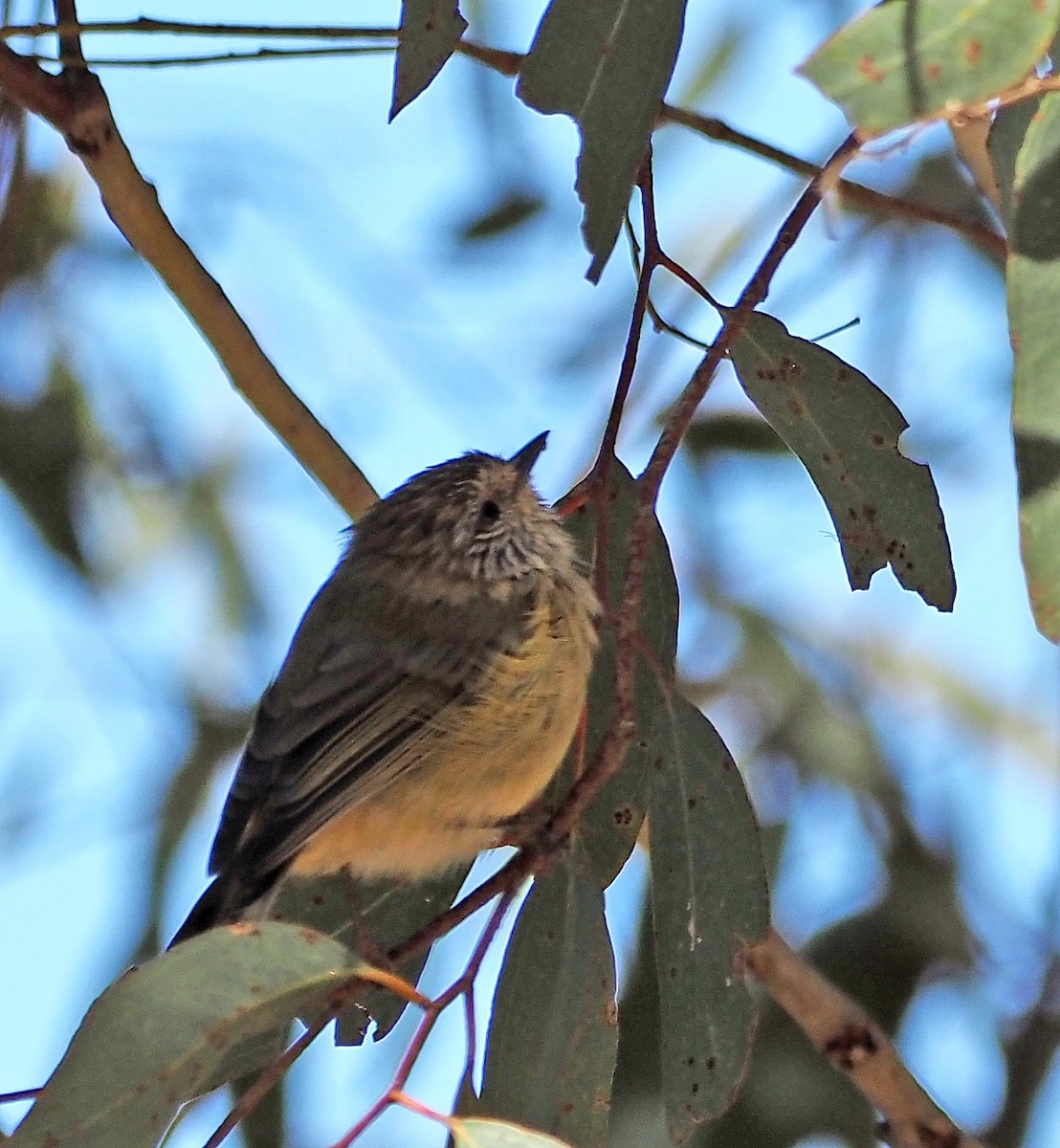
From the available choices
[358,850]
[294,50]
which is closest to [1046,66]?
[294,50]

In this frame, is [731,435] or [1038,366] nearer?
[1038,366]

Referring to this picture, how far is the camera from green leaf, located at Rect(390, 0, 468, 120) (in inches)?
62.7

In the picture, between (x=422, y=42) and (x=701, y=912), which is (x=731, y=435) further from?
(x=422, y=42)

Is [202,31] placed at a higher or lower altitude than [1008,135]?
higher

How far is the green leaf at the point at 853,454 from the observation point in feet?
6.14

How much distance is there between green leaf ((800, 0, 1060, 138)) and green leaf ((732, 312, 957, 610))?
598mm

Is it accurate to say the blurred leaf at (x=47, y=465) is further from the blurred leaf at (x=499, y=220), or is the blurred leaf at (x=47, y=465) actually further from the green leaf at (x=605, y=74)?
the green leaf at (x=605, y=74)

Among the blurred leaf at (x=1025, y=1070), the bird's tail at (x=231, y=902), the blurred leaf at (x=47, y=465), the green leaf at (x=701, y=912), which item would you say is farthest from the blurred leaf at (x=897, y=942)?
the blurred leaf at (x=47, y=465)

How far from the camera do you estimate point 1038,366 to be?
55.1 inches

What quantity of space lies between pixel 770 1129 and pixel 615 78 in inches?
59.0

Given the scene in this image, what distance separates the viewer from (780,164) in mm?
2217

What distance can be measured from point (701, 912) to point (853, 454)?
529 millimetres

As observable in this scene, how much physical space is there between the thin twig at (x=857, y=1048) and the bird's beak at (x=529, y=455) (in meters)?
0.98

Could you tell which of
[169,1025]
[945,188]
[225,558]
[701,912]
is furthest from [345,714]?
[945,188]
